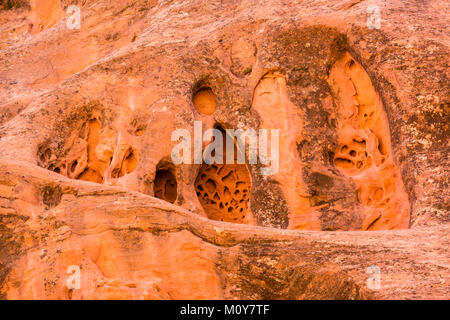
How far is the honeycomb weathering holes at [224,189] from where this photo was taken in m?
9.66

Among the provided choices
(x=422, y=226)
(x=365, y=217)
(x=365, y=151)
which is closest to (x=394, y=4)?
(x=365, y=151)

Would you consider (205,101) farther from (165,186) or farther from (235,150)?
(165,186)

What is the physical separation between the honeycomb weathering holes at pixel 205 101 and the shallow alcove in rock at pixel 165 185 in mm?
1080

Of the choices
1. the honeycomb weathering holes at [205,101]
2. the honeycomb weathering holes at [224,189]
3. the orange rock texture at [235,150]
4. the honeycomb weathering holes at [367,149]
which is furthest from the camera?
the honeycomb weathering holes at [205,101]

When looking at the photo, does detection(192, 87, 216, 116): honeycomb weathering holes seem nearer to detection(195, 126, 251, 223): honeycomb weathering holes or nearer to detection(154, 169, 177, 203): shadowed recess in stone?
detection(195, 126, 251, 223): honeycomb weathering holes

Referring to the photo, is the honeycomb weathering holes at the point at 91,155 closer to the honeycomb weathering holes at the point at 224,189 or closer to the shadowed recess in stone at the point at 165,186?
the shadowed recess in stone at the point at 165,186

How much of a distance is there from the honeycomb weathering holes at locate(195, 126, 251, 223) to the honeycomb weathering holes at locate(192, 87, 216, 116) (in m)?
0.33

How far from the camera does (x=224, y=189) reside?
9.83 metres

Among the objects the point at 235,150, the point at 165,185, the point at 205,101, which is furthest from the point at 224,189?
the point at 205,101

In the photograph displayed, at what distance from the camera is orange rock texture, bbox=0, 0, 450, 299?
238 inches

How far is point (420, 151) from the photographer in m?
8.49

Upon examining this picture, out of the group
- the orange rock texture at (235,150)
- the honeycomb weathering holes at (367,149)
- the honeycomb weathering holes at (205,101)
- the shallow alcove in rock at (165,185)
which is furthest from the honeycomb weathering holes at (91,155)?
the honeycomb weathering holes at (367,149)

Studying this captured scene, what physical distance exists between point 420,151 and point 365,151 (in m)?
0.99
